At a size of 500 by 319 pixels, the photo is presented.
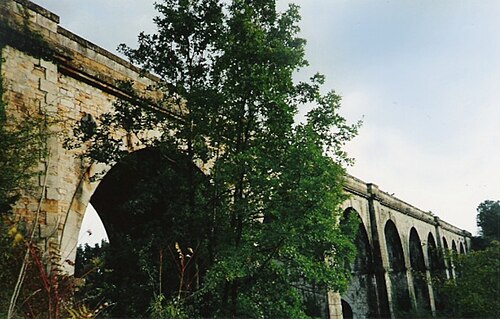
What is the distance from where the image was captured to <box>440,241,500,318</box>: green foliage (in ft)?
40.5

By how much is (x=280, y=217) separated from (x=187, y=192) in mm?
1874

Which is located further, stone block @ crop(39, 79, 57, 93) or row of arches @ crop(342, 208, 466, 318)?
row of arches @ crop(342, 208, 466, 318)

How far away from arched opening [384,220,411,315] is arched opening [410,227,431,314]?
212 cm

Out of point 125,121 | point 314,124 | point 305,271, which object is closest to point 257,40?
point 314,124

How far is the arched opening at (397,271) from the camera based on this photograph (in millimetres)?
21763

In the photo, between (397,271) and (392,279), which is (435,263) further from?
(392,279)

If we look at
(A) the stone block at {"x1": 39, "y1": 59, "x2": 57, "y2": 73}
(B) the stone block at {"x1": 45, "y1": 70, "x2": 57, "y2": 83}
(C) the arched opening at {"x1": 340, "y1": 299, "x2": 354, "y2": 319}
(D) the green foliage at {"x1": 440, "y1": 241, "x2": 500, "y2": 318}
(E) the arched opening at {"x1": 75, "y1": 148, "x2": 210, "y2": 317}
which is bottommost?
(C) the arched opening at {"x1": 340, "y1": 299, "x2": 354, "y2": 319}

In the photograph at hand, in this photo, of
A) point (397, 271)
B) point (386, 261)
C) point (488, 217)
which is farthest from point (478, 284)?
point (488, 217)

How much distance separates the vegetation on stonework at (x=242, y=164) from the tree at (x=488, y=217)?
118 feet

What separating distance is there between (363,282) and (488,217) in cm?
2646

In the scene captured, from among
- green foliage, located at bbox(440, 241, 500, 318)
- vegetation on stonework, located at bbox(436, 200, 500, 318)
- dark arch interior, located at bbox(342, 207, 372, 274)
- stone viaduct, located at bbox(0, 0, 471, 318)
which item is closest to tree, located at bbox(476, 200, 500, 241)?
dark arch interior, located at bbox(342, 207, 372, 274)

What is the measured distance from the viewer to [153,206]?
28.6ft

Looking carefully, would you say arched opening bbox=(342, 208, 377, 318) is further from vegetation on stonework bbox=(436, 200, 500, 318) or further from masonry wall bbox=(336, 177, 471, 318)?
vegetation on stonework bbox=(436, 200, 500, 318)

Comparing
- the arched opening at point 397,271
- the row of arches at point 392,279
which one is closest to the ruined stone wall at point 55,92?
the row of arches at point 392,279
